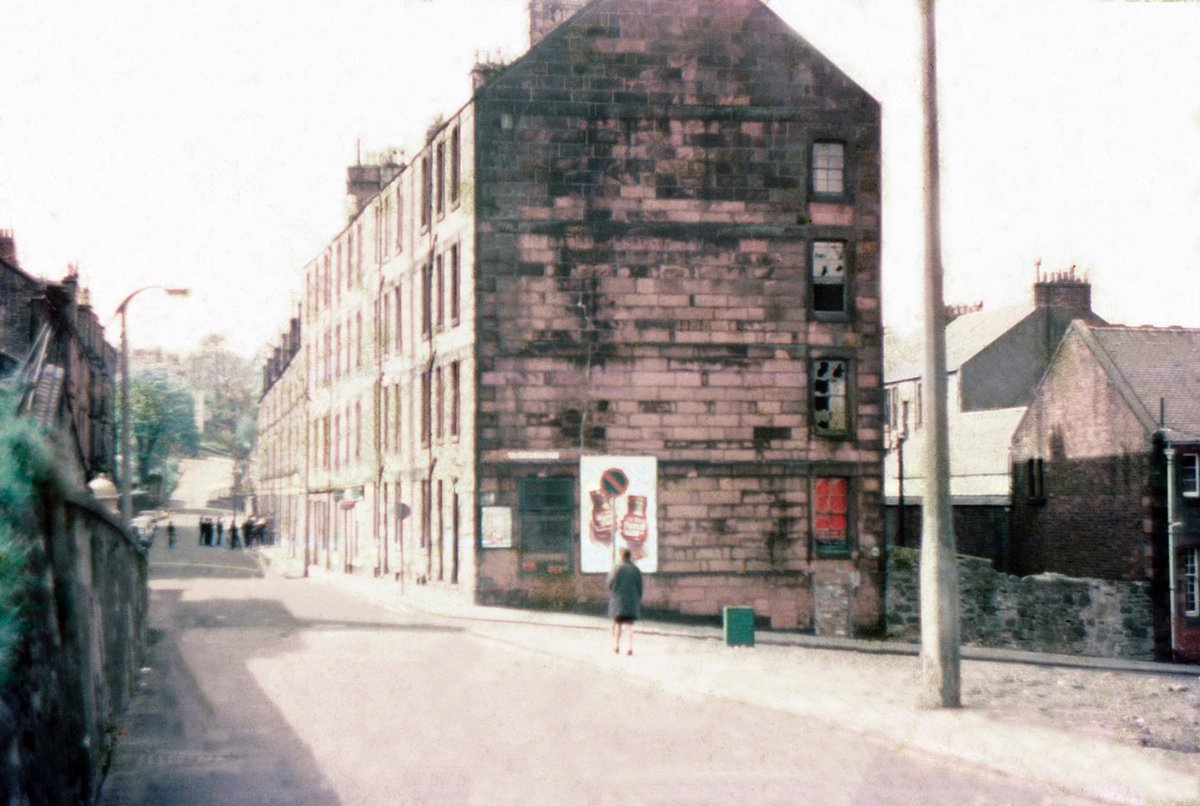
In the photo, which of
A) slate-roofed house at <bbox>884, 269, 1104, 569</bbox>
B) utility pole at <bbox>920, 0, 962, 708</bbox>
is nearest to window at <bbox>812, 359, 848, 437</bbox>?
slate-roofed house at <bbox>884, 269, 1104, 569</bbox>

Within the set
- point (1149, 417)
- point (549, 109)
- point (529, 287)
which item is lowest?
point (1149, 417)

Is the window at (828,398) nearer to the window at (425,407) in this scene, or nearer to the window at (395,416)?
the window at (425,407)

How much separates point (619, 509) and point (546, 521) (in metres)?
1.72

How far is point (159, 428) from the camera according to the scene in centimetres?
10681

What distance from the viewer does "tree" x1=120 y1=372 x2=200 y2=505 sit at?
102 meters

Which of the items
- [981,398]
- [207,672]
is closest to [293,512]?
[981,398]

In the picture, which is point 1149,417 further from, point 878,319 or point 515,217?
point 515,217

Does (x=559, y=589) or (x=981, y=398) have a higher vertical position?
(x=981, y=398)

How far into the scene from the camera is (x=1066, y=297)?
50.1 m

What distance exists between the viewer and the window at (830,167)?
33.4 m

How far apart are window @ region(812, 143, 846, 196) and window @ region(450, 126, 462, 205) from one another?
9010 mm

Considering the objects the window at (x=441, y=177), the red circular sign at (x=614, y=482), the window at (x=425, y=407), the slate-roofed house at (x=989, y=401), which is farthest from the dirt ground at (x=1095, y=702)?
the window at (x=441, y=177)

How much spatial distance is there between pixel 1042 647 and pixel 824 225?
45.4 ft

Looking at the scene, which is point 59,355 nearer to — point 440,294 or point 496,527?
point 440,294
